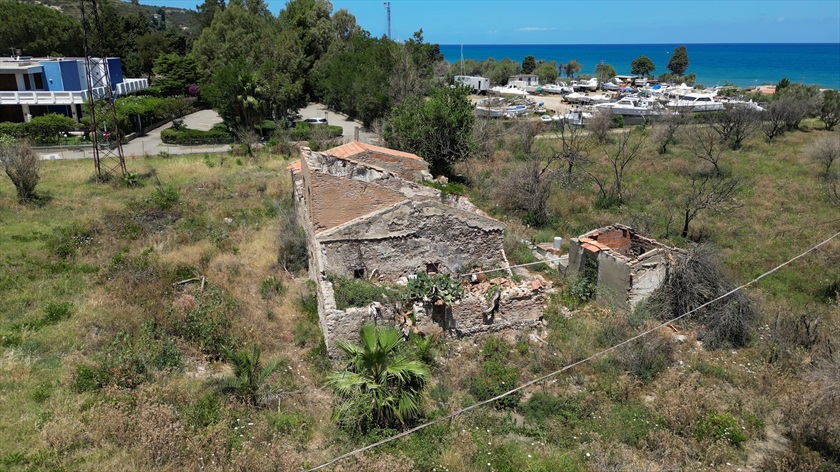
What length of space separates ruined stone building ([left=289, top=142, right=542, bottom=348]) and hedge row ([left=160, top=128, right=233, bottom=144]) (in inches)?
1011

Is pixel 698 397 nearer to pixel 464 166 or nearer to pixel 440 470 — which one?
pixel 440 470

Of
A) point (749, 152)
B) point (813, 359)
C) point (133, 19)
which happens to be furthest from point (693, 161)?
point (133, 19)

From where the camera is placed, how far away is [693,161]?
107 feet

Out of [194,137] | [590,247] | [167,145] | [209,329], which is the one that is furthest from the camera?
[194,137]

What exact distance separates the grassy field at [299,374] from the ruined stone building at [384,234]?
1681 millimetres

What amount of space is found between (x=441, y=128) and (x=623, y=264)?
1615cm

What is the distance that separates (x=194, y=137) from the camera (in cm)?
4031

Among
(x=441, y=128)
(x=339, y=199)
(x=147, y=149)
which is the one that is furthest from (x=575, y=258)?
(x=147, y=149)

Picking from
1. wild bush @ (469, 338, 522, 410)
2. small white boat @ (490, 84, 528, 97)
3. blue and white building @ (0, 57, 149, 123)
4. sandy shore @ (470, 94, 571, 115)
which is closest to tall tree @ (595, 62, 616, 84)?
sandy shore @ (470, 94, 571, 115)

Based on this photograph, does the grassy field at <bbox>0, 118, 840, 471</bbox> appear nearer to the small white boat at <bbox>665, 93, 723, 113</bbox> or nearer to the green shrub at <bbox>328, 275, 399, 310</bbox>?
the green shrub at <bbox>328, 275, 399, 310</bbox>

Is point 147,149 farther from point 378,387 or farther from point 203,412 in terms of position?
point 378,387

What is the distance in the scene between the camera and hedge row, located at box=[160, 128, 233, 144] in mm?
39938

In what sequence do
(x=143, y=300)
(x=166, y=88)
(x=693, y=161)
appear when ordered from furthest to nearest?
(x=166, y=88)
(x=693, y=161)
(x=143, y=300)

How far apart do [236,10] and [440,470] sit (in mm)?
62590
